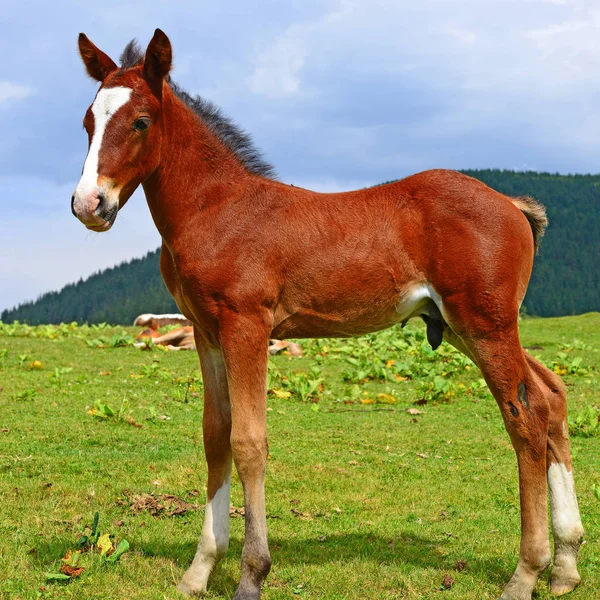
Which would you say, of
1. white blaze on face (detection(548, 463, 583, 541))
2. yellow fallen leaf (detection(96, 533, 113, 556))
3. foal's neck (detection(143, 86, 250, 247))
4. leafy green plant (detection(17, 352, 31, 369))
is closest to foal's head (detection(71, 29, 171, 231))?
foal's neck (detection(143, 86, 250, 247))

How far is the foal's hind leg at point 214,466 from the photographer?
18.9 feet

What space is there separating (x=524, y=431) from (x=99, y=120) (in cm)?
378

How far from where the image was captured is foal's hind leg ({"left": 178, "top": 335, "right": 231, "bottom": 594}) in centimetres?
577

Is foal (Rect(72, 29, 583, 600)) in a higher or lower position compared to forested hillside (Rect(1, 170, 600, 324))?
lower

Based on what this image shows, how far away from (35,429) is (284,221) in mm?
6384

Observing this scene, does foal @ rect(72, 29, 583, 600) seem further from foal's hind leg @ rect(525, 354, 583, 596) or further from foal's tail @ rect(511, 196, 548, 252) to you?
foal's tail @ rect(511, 196, 548, 252)

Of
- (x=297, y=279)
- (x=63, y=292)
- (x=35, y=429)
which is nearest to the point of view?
(x=297, y=279)

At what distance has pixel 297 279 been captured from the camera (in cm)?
545

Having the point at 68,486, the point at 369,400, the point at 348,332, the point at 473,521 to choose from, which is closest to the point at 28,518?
the point at 68,486

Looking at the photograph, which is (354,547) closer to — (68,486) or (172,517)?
(172,517)

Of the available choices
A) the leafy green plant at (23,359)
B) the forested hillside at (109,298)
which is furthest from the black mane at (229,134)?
the forested hillside at (109,298)

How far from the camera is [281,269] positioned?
5.42m

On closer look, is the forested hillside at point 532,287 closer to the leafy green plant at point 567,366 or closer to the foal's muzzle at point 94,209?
the leafy green plant at point 567,366

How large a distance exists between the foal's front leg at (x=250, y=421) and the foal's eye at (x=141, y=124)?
1475 mm
